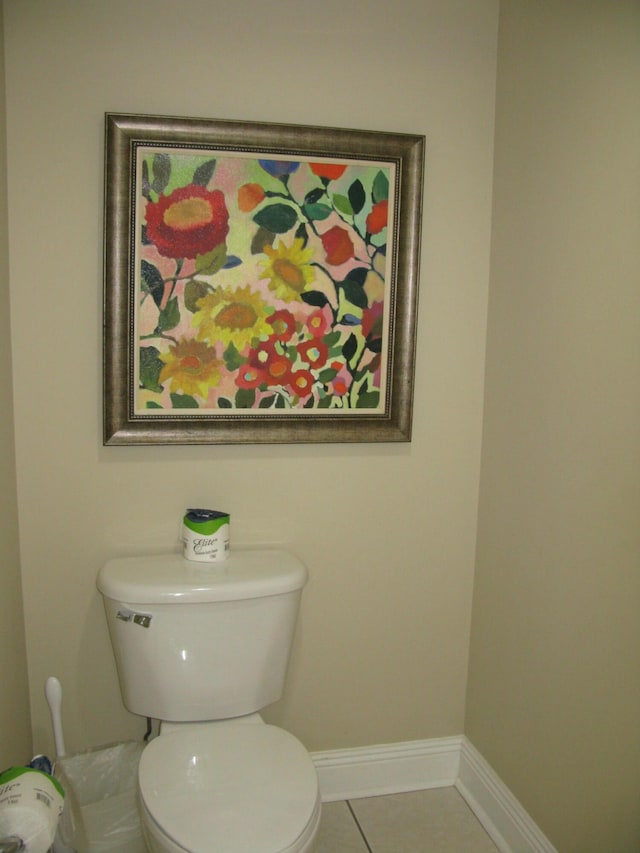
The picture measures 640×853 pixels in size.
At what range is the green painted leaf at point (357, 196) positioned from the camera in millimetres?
1758

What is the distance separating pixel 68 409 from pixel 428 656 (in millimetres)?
1270

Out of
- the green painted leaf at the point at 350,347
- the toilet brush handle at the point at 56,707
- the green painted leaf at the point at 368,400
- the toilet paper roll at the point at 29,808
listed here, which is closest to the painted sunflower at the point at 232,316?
the green painted leaf at the point at 350,347

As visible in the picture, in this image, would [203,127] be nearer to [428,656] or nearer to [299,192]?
[299,192]

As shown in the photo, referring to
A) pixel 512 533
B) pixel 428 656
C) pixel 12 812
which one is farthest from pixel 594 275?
pixel 12 812

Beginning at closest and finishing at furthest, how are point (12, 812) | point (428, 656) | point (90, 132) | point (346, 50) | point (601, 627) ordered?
point (12, 812) < point (601, 627) < point (90, 132) < point (346, 50) < point (428, 656)

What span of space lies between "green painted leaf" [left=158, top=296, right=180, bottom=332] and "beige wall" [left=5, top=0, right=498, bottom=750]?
0.18 m

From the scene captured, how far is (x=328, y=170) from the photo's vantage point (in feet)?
5.70

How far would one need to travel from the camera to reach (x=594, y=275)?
1441 millimetres

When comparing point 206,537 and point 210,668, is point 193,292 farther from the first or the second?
point 210,668

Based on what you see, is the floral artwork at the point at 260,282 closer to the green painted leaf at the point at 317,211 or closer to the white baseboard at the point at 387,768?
the green painted leaf at the point at 317,211

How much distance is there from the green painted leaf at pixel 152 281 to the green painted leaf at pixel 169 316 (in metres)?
0.02

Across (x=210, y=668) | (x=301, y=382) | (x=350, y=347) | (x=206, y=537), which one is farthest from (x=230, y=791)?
(x=350, y=347)

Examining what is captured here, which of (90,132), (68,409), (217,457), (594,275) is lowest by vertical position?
(217,457)

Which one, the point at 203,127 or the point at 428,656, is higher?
the point at 203,127
